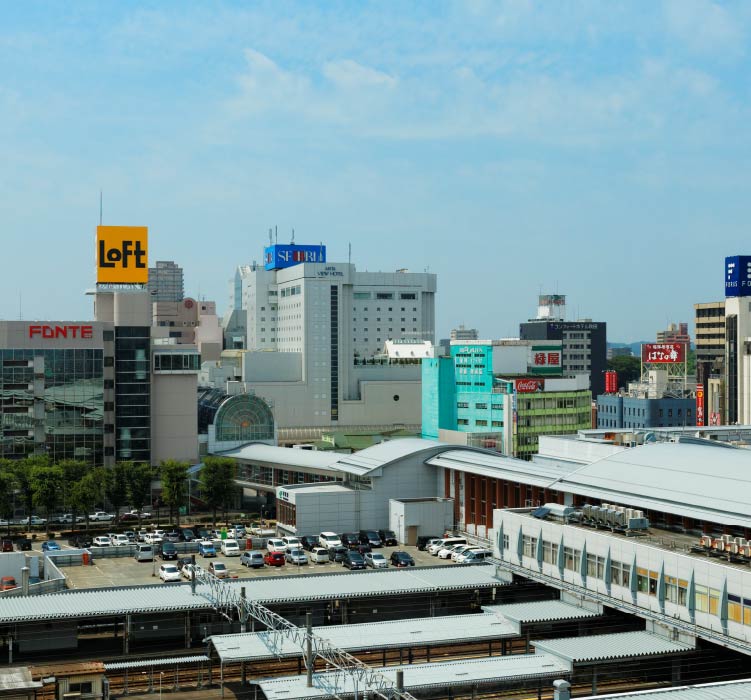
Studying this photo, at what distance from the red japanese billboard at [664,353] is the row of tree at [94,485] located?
2565 inches

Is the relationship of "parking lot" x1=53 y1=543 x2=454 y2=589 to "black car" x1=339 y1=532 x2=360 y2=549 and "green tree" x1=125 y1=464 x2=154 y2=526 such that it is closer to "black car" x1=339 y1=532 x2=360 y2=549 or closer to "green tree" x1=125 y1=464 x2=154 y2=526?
"black car" x1=339 y1=532 x2=360 y2=549

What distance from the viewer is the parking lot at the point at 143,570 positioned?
51500mm

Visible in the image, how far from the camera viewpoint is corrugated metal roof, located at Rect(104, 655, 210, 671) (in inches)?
1398

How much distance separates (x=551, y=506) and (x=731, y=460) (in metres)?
7.33

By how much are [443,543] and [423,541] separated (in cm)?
258

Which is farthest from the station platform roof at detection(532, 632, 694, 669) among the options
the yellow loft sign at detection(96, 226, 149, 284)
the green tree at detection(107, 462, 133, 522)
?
the yellow loft sign at detection(96, 226, 149, 284)

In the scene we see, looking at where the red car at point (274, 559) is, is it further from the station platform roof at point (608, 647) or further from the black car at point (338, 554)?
the station platform roof at point (608, 647)

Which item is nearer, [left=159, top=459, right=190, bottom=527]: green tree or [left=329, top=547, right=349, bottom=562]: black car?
[left=329, top=547, right=349, bottom=562]: black car

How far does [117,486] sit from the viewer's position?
7250 cm

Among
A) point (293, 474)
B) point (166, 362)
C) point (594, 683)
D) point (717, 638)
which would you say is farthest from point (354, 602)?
point (166, 362)

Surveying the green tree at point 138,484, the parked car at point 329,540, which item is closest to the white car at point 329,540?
the parked car at point 329,540

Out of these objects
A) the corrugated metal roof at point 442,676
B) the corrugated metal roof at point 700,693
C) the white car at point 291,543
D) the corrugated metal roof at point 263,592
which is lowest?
the white car at point 291,543

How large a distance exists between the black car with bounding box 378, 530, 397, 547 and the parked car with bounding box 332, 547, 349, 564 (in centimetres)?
457

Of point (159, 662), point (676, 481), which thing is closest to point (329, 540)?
point (676, 481)
